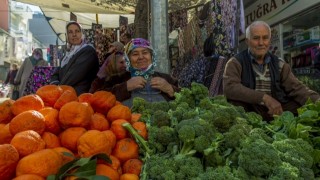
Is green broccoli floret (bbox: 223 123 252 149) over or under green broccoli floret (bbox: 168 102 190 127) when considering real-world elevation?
under

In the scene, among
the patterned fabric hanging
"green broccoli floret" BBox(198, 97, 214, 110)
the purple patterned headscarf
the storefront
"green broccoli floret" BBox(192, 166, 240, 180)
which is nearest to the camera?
"green broccoli floret" BBox(192, 166, 240, 180)

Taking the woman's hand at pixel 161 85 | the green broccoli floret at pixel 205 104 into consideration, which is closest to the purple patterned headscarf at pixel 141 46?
the woman's hand at pixel 161 85

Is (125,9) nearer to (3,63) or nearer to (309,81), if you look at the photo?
(309,81)

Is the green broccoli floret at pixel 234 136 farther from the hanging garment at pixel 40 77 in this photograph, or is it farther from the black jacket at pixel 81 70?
the hanging garment at pixel 40 77

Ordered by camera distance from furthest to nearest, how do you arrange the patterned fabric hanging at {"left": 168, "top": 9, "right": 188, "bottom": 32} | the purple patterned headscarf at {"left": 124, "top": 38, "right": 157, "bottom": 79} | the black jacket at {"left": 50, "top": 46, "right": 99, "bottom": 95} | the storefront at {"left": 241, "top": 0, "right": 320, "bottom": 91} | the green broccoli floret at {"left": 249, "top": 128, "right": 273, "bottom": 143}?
the patterned fabric hanging at {"left": 168, "top": 9, "right": 188, "bottom": 32} < the storefront at {"left": 241, "top": 0, "right": 320, "bottom": 91} < the black jacket at {"left": 50, "top": 46, "right": 99, "bottom": 95} < the purple patterned headscarf at {"left": 124, "top": 38, "right": 157, "bottom": 79} < the green broccoli floret at {"left": 249, "top": 128, "right": 273, "bottom": 143}

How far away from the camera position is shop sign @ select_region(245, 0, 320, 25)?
6237mm

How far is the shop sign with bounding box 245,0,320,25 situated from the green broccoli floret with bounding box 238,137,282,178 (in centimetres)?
468

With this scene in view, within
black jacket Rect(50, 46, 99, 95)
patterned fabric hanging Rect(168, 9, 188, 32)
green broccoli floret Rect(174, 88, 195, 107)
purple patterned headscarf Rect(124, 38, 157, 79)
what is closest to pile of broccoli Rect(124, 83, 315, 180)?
green broccoli floret Rect(174, 88, 195, 107)

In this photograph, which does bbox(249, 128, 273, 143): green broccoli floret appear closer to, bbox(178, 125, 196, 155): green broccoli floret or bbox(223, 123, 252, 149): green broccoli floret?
bbox(223, 123, 252, 149): green broccoli floret

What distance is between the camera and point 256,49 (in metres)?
3.66

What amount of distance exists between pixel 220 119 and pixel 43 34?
57.0 metres

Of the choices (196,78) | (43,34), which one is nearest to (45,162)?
(196,78)

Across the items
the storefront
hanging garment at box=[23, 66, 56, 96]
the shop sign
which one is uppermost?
the shop sign

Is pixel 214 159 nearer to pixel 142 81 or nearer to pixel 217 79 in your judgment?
pixel 142 81
